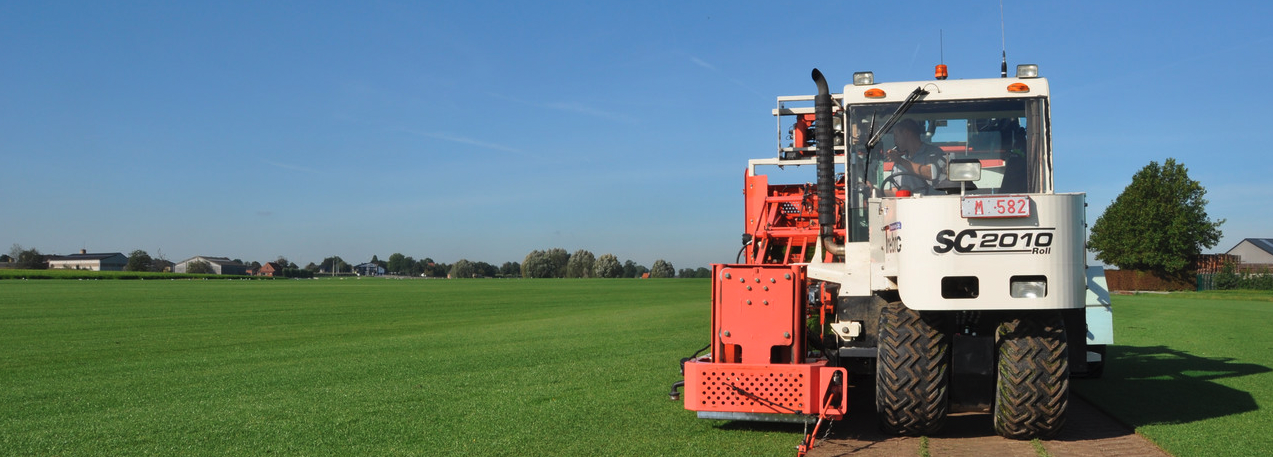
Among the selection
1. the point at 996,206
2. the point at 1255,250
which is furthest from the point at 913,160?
the point at 1255,250

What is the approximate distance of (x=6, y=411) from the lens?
27.1 ft

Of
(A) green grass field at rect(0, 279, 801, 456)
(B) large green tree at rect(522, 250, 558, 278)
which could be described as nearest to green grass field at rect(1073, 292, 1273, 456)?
(A) green grass field at rect(0, 279, 801, 456)

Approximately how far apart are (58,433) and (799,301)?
5.98 m

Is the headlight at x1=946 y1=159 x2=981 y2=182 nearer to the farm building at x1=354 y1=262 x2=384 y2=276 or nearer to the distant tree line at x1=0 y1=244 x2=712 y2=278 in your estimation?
the distant tree line at x1=0 y1=244 x2=712 y2=278

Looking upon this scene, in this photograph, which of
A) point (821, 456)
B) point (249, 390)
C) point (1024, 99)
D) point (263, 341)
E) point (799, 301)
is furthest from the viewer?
point (263, 341)

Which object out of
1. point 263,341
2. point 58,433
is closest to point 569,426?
point 58,433

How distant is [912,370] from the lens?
6.48 m

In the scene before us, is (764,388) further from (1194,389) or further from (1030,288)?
(1194,389)

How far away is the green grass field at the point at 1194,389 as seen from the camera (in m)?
6.87

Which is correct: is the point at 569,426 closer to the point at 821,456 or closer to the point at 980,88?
the point at 821,456

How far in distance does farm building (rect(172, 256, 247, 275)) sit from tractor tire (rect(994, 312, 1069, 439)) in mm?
157993

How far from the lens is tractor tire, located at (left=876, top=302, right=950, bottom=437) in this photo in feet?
21.2

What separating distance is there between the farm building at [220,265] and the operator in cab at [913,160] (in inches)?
6161

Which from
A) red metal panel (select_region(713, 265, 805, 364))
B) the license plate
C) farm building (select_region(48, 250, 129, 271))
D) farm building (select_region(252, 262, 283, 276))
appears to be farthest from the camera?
farm building (select_region(252, 262, 283, 276))
